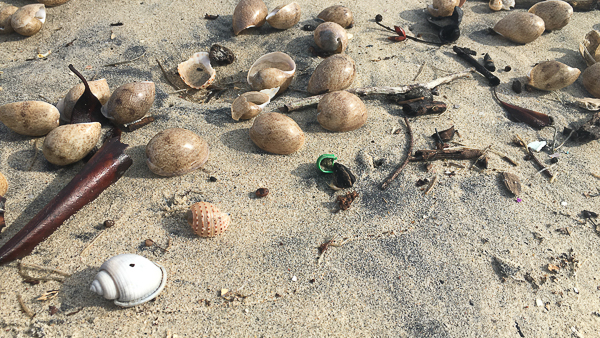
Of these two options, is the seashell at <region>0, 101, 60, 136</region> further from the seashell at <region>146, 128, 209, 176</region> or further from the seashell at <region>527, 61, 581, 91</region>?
the seashell at <region>527, 61, 581, 91</region>

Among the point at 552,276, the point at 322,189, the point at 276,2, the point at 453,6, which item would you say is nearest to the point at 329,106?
the point at 322,189

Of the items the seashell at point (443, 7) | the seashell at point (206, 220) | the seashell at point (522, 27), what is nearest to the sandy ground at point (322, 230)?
the seashell at point (206, 220)

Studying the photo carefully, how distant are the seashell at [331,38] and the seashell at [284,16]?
1.88 feet

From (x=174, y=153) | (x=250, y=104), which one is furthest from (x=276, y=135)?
(x=174, y=153)

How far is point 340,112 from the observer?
3316 millimetres

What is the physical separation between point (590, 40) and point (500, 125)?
232cm

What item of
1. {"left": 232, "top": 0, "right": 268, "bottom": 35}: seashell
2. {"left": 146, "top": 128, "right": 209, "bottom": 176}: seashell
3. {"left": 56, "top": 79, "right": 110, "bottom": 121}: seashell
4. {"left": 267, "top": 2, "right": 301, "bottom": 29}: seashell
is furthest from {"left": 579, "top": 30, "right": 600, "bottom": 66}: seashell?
{"left": 56, "top": 79, "right": 110, "bottom": 121}: seashell

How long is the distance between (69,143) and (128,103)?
60 centimetres

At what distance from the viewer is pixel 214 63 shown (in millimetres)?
4398

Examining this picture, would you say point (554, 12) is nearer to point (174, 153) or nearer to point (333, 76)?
point (333, 76)

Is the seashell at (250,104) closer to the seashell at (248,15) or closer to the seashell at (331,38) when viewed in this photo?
the seashell at (331,38)

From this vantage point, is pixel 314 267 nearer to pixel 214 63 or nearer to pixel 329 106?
pixel 329 106

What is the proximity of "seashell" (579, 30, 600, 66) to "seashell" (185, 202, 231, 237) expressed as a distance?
496 centimetres

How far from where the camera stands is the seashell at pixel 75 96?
128 inches
